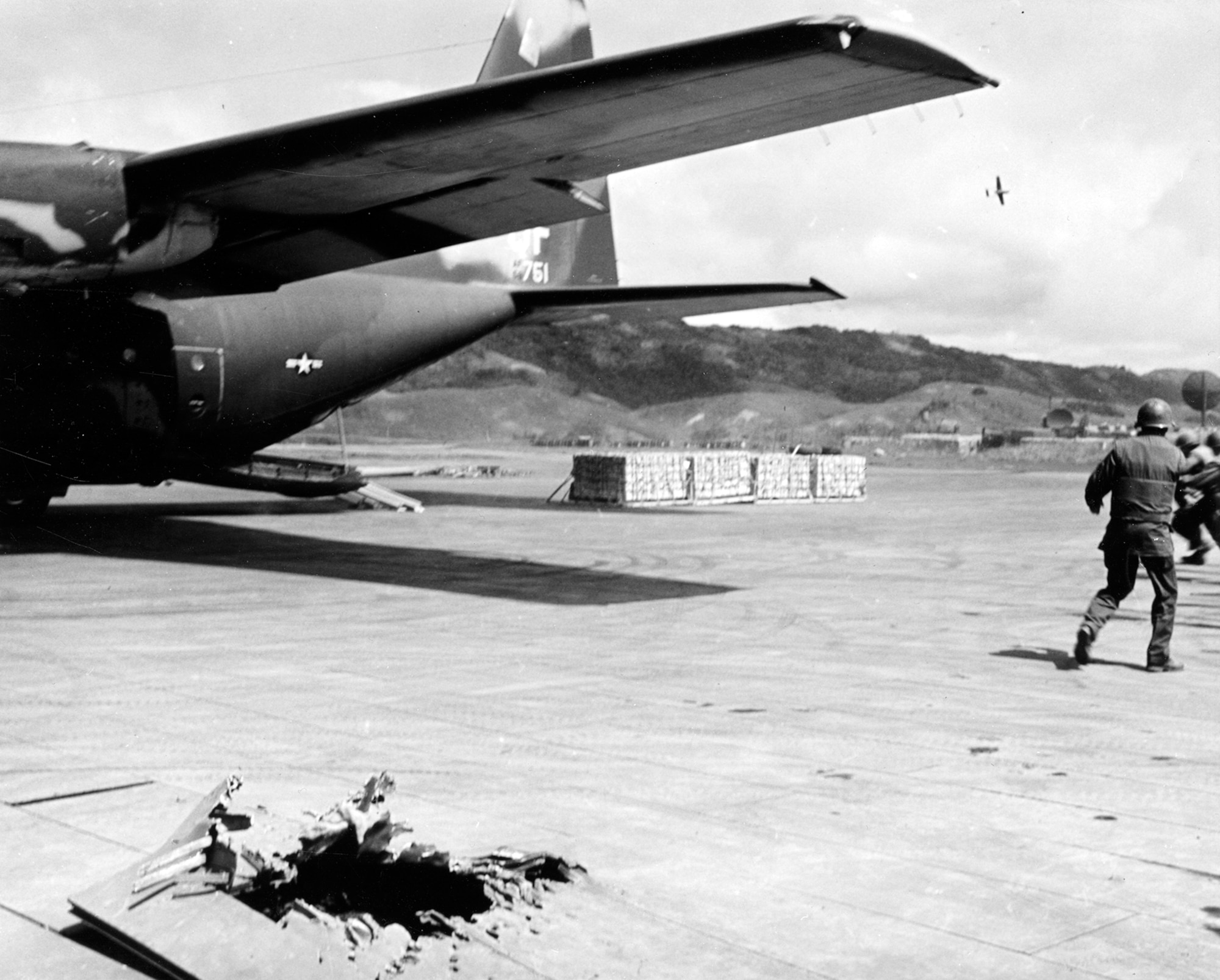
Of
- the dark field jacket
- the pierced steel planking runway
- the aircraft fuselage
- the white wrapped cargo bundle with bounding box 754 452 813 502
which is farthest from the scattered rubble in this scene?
the white wrapped cargo bundle with bounding box 754 452 813 502

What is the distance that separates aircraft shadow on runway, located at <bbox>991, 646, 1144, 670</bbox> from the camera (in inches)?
384

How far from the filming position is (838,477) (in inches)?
1216

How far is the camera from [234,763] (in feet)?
20.9

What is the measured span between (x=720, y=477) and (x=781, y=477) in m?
1.81

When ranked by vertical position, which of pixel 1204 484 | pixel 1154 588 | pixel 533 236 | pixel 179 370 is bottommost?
pixel 1154 588

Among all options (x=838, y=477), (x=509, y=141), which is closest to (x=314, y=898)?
(x=509, y=141)

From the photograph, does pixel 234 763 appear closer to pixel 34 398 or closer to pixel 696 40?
pixel 696 40

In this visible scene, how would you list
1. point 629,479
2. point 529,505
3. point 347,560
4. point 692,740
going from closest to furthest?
point 692,740 → point 347,560 → point 529,505 → point 629,479

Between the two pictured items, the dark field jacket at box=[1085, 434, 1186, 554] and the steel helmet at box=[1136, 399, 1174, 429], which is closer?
the dark field jacket at box=[1085, 434, 1186, 554]

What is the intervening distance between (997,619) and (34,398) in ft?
36.6

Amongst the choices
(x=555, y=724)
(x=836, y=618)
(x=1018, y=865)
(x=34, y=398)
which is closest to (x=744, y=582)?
(x=836, y=618)

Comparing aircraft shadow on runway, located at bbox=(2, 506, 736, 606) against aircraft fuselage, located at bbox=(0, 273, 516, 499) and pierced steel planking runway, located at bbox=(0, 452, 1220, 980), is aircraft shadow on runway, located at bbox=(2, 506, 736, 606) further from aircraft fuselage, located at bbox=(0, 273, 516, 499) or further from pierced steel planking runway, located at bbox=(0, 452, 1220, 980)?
aircraft fuselage, located at bbox=(0, 273, 516, 499)

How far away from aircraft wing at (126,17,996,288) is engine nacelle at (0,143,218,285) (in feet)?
0.92

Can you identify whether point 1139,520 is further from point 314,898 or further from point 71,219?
point 71,219
